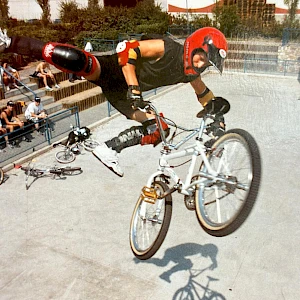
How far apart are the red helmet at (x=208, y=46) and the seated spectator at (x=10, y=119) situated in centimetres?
552

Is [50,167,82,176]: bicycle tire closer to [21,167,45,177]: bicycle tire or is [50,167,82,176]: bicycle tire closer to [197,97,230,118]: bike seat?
[21,167,45,177]: bicycle tire

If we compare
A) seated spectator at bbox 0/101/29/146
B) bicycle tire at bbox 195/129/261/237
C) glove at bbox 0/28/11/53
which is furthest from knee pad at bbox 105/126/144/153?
seated spectator at bbox 0/101/29/146

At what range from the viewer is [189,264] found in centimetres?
754

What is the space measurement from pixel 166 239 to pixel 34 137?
5694 mm

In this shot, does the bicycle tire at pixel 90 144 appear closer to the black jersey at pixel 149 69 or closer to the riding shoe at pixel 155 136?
the riding shoe at pixel 155 136

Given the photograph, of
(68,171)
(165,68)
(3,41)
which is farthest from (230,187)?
(68,171)

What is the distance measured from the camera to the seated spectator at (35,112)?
8773 mm

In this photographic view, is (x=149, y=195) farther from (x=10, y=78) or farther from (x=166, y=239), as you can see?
(x=10, y=78)

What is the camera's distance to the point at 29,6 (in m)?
18.2

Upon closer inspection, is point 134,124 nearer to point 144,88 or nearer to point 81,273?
point 144,88

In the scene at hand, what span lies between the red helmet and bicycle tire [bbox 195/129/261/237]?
0.85m

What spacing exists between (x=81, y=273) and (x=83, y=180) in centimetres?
326

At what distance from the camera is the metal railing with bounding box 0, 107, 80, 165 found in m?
11.1

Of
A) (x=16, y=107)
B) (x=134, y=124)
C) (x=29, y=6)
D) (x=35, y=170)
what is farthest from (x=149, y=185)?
(x=29, y=6)
